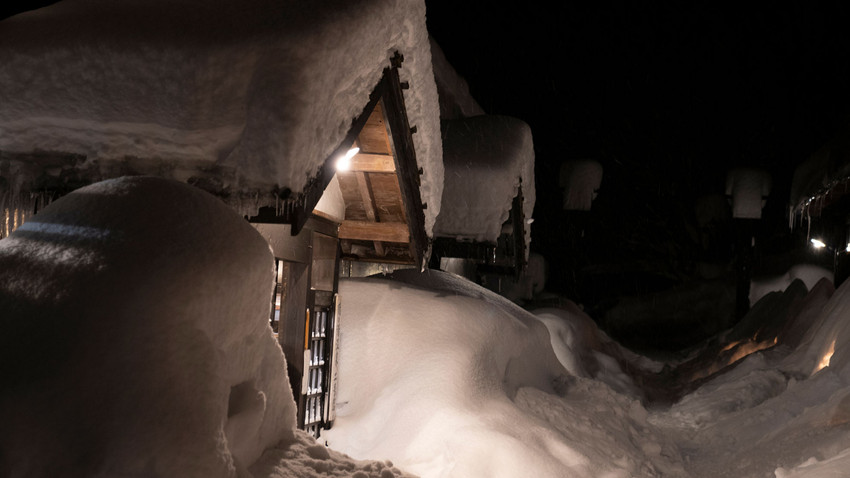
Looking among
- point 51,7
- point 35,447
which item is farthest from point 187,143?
point 35,447

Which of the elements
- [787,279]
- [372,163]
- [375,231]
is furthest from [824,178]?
[787,279]

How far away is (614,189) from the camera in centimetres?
2545

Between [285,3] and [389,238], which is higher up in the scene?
[285,3]

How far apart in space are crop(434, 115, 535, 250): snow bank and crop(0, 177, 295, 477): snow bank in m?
7.07

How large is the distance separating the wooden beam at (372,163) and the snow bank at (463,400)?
1797mm

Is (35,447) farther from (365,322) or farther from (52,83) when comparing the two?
(365,322)

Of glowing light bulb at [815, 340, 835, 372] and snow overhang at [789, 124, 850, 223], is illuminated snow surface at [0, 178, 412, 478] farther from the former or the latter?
snow overhang at [789, 124, 850, 223]

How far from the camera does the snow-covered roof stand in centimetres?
407

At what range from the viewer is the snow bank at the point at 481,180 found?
1034 cm

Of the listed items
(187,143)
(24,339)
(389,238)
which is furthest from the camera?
(389,238)

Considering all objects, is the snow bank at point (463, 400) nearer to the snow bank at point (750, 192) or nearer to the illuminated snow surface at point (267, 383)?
the illuminated snow surface at point (267, 383)

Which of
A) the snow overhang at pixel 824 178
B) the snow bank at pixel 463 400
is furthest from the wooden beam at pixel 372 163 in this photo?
the snow overhang at pixel 824 178

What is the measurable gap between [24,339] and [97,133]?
230 centimetres

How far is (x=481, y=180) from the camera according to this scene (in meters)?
10.5
